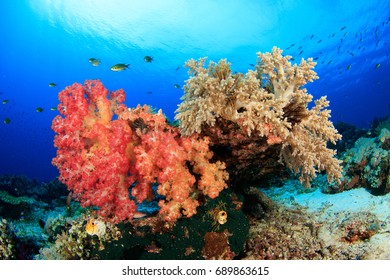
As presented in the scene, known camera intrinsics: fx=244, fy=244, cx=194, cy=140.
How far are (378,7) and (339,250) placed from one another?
40.5 meters

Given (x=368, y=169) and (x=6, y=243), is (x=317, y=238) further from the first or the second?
(x=6, y=243)

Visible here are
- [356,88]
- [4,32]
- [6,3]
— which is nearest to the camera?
[6,3]

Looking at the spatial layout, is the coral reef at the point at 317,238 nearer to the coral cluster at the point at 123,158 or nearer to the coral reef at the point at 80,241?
the coral cluster at the point at 123,158

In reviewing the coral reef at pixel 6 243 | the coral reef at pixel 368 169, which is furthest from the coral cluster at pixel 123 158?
the coral reef at pixel 368 169

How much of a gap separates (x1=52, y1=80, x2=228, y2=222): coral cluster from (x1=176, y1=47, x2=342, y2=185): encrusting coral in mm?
460

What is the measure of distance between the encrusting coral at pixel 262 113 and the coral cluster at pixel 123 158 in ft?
1.51

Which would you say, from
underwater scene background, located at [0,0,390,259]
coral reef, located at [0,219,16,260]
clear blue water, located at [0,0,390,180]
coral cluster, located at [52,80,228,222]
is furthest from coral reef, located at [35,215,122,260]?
clear blue water, located at [0,0,390,180]

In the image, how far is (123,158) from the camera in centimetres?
408

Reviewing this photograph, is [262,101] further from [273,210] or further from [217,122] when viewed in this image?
[273,210]

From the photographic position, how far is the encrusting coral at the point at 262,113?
3.73 m

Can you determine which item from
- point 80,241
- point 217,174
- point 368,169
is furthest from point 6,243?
point 368,169

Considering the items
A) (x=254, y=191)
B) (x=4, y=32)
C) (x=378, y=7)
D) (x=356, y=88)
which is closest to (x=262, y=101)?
(x=254, y=191)

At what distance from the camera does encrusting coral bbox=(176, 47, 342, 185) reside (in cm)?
373

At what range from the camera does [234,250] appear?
384cm
